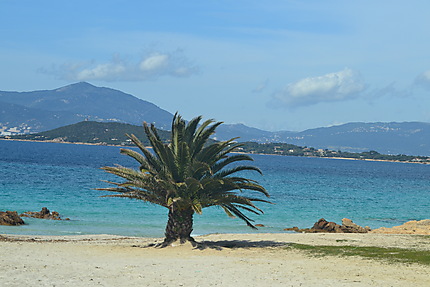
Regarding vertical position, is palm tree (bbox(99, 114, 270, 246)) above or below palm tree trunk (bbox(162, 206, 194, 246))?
above

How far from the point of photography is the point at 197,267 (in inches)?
607

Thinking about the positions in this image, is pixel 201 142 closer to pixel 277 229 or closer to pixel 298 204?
pixel 277 229

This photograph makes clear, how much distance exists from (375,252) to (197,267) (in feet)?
21.0

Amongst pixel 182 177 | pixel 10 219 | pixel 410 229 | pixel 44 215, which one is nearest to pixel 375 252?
pixel 182 177

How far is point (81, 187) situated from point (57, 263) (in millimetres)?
44056

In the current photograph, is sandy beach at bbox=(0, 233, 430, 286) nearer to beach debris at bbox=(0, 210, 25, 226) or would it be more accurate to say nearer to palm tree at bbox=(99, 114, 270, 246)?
palm tree at bbox=(99, 114, 270, 246)

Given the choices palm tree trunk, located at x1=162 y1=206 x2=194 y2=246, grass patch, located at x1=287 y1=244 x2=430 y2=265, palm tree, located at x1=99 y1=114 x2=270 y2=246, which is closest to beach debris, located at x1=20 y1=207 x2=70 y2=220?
palm tree, located at x1=99 y1=114 x2=270 y2=246

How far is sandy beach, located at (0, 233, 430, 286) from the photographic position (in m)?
13.3

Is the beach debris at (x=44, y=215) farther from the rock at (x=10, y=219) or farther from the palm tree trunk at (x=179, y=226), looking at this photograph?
the palm tree trunk at (x=179, y=226)

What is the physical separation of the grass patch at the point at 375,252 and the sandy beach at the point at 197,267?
0.51 meters

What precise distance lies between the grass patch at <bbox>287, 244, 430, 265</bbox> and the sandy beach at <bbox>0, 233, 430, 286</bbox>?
508 mm

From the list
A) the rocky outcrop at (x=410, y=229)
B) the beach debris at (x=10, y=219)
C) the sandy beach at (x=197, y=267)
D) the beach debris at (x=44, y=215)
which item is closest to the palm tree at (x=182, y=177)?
the sandy beach at (x=197, y=267)

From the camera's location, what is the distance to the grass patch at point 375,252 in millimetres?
17102

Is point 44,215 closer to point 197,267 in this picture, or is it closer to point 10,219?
point 10,219
